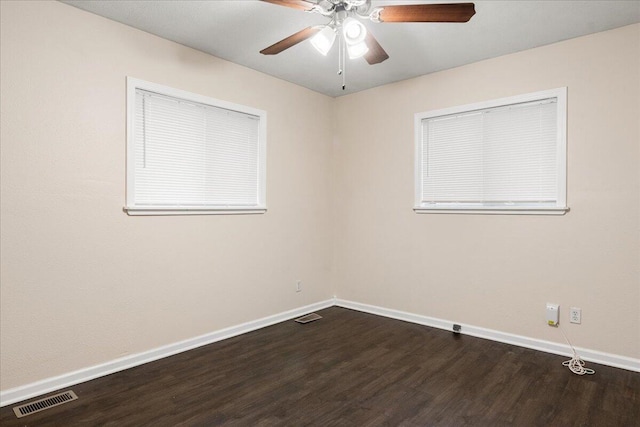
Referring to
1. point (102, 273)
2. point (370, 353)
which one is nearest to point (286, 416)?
point (370, 353)

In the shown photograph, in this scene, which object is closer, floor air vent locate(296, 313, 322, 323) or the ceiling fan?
the ceiling fan

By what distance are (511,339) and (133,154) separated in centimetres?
361

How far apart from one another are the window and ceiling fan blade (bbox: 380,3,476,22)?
168cm

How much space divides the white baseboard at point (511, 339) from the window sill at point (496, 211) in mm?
1103

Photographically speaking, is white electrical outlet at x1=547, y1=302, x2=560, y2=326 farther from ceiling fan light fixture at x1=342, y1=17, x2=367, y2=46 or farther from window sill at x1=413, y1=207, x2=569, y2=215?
ceiling fan light fixture at x1=342, y1=17, x2=367, y2=46

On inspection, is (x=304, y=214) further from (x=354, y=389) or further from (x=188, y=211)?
(x=354, y=389)

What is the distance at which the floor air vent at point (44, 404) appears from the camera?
2303mm

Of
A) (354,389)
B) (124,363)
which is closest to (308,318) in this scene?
(354,389)

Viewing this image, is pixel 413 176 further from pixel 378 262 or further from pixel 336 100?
pixel 336 100

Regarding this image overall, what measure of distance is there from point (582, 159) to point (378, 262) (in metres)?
2.22

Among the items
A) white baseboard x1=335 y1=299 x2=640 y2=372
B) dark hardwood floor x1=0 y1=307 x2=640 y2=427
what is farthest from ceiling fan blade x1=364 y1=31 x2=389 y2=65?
white baseboard x1=335 y1=299 x2=640 y2=372

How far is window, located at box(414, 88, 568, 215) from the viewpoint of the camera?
3289 millimetres

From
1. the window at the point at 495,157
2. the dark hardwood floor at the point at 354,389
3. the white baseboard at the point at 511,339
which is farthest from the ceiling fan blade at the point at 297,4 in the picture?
the white baseboard at the point at 511,339

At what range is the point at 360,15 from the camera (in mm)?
2357
